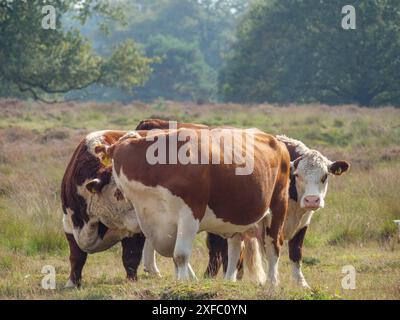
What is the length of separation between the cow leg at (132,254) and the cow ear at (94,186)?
77 cm

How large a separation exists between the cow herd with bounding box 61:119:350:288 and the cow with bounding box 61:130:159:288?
0.01m

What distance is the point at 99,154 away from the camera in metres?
9.87

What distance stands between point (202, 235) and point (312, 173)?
3531 millimetres

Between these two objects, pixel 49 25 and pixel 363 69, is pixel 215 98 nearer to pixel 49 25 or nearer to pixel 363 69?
pixel 363 69

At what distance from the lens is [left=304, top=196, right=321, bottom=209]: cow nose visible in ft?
32.1

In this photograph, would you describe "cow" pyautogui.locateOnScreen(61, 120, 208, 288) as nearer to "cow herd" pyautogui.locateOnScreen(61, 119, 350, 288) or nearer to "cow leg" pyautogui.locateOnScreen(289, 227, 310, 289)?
"cow herd" pyautogui.locateOnScreen(61, 119, 350, 288)

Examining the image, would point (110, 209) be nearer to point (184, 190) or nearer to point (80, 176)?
point (80, 176)

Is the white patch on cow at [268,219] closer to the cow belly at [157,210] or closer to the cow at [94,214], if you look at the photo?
the cow at [94,214]

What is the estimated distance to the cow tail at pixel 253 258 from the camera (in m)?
10.0

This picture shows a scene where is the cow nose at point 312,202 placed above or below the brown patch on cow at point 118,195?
below

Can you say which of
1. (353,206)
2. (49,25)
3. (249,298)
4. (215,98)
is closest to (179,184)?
(249,298)

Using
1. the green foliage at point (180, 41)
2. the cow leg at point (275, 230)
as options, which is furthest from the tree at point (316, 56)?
the cow leg at point (275, 230)

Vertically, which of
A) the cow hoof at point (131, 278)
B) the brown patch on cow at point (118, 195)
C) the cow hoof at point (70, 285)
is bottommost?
the cow hoof at point (70, 285)
